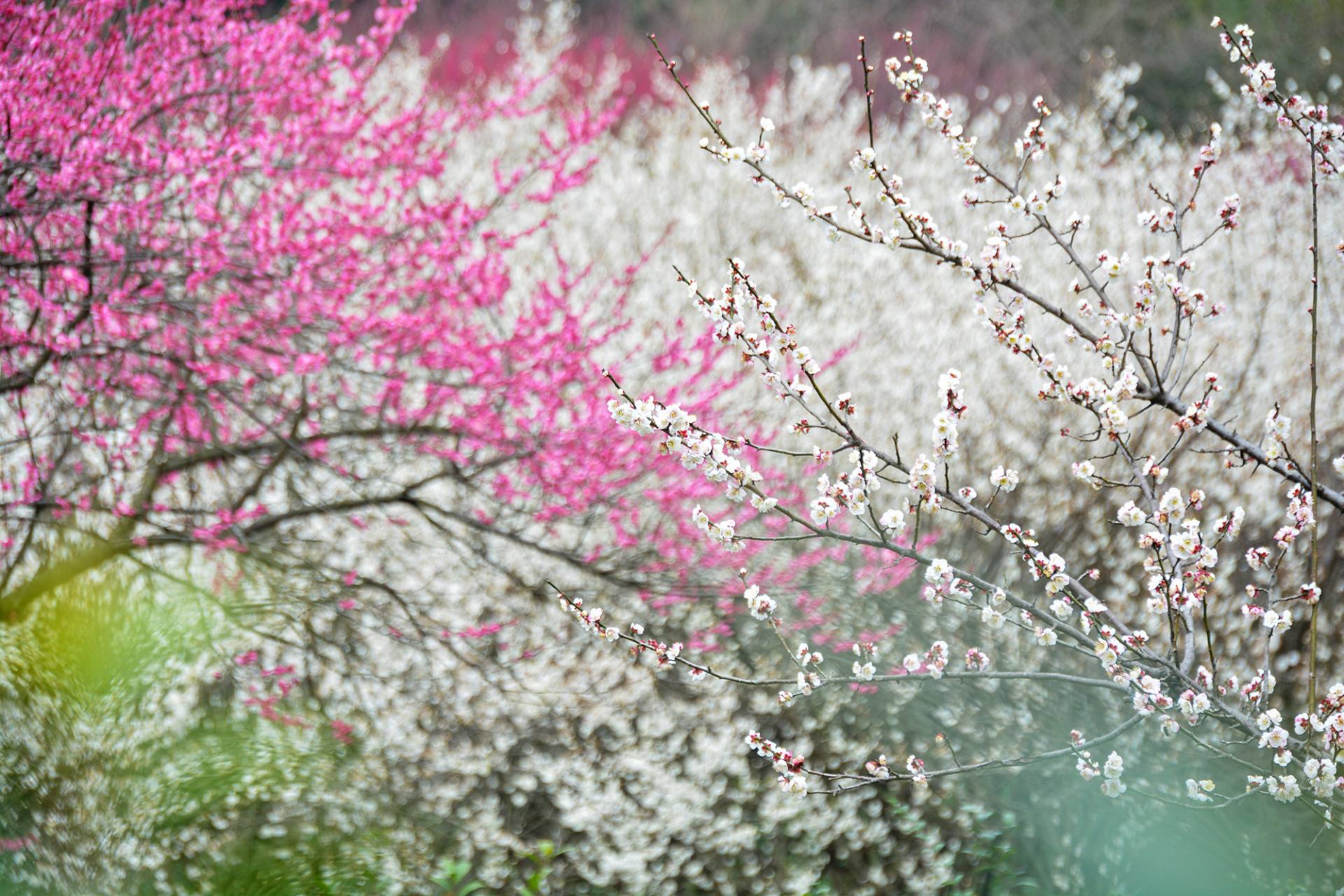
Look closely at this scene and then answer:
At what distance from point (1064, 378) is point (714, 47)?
13.8m

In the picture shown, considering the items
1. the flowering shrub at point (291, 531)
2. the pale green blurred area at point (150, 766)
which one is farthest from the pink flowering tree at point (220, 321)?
the pale green blurred area at point (150, 766)

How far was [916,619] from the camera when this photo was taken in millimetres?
5160

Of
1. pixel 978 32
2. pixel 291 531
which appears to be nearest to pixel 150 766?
pixel 291 531

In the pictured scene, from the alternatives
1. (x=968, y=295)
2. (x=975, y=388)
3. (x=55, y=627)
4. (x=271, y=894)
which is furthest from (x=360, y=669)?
(x=968, y=295)

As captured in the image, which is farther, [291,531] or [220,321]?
[291,531]

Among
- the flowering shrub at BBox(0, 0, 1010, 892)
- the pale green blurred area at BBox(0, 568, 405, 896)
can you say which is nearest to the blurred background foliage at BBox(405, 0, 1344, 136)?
the flowering shrub at BBox(0, 0, 1010, 892)

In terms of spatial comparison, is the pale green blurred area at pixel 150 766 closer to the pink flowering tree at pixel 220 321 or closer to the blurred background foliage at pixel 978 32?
the pink flowering tree at pixel 220 321

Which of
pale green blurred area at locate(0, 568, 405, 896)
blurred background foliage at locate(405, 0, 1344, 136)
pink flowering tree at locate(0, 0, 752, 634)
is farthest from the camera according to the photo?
blurred background foliage at locate(405, 0, 1344, 136)

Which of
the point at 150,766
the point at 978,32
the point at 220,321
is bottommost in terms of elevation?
the point at 150,766

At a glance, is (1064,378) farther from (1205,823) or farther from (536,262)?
(536,262)

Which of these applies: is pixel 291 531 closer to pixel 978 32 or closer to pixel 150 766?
pixel 150 766

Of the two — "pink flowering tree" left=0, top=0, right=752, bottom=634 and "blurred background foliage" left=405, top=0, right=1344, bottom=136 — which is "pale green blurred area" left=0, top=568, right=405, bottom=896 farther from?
"blurred background foliage" left=405, top=0, right=1344, bottom=136

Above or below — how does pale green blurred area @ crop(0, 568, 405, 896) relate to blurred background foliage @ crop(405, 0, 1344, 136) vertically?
below

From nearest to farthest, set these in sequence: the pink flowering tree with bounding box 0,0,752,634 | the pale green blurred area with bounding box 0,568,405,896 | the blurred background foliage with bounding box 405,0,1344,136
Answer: the pale green blurred area with bounding box 0,568,405,896
the pink flowering tree with bounding box 0,0,752,634
the blurred background foliage with bounding box 405,0,1344,136
